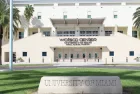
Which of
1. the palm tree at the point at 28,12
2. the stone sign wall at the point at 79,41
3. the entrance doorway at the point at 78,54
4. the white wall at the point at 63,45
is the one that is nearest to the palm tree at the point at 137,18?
the white wall at the point at 63,45

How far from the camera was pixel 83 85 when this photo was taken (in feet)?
34.4

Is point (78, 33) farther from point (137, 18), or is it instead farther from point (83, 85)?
point (83, 85)

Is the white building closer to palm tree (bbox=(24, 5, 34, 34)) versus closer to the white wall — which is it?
the white wall

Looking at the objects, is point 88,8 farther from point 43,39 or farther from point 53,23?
point 43,39

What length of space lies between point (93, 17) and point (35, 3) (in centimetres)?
1519

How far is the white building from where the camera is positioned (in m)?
57.8

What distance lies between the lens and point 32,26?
68.6 metres

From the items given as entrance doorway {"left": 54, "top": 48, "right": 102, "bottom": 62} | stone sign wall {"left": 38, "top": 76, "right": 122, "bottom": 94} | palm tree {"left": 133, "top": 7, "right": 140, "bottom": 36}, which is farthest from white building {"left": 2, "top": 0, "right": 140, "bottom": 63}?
stone sign wall {"left": 38, "top": 76, "right": 122, "bottom": 94}

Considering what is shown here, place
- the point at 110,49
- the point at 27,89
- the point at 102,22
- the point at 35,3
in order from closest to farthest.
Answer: the point at 27,89 → the point at 110,49 → the point at 102,22 → the point at 35,3

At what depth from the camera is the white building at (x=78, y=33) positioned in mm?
57812

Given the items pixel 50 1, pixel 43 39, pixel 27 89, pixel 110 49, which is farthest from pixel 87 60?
pixel 27 89

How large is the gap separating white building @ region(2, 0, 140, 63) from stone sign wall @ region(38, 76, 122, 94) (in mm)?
47018

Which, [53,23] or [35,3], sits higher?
[35,3]

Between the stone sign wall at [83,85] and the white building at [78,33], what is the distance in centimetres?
4702
